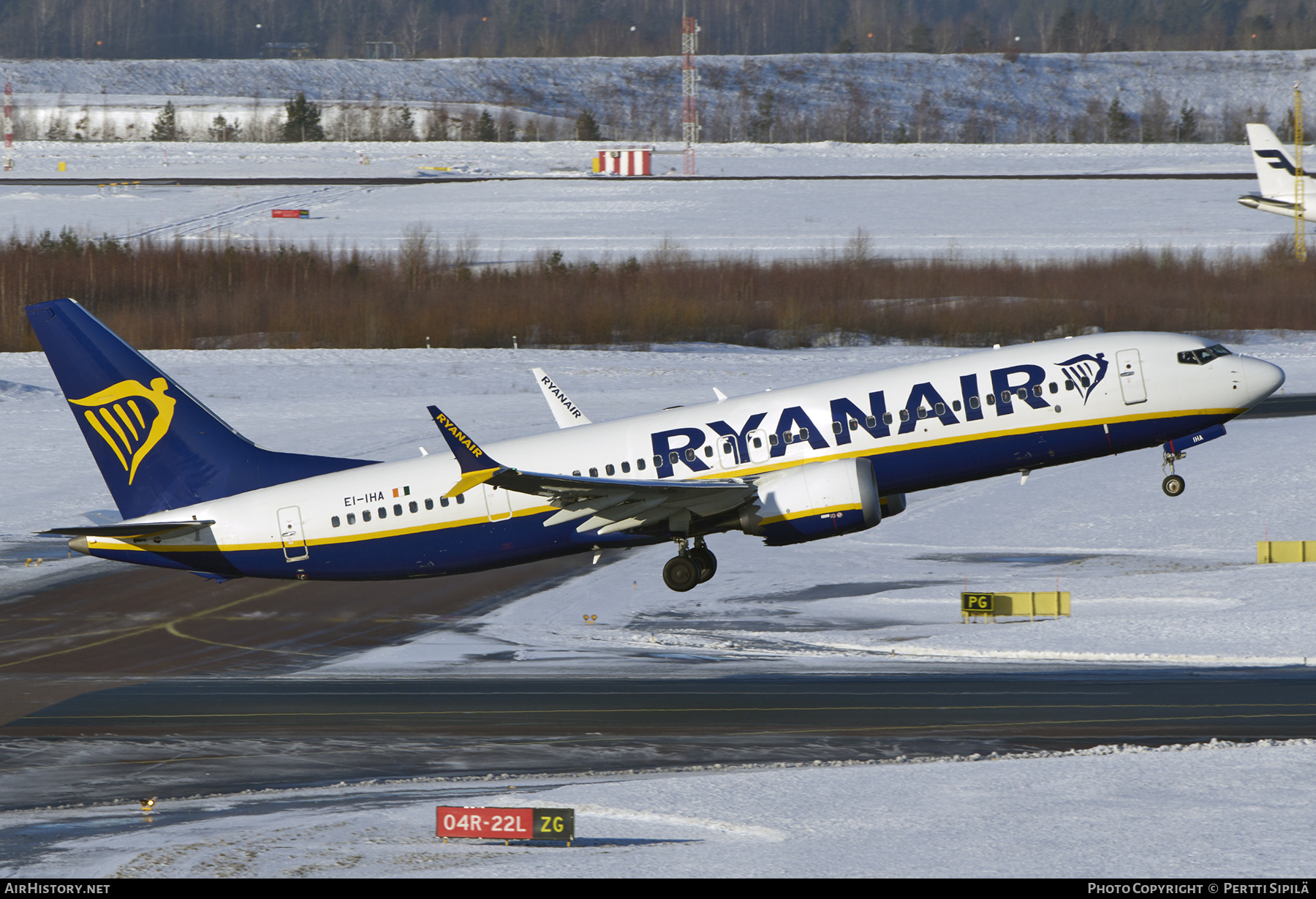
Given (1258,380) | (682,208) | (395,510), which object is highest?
(682,208)

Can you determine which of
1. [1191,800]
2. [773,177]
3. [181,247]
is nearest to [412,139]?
[773,177]

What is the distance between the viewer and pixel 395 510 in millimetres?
38719

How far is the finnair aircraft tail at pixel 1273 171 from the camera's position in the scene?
11406cm

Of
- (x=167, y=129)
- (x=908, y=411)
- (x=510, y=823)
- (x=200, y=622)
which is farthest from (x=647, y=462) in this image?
(x=167, y=129)

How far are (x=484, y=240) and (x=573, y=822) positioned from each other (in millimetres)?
99113

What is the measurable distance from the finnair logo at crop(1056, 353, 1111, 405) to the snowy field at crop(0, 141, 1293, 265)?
253 ft

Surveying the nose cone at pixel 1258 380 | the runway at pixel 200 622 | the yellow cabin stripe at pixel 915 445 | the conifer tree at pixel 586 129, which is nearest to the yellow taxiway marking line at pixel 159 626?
the runway at pixel 200 622

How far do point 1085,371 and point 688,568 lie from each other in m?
11.1

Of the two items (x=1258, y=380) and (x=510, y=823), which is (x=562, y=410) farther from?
(x=510, y=823)

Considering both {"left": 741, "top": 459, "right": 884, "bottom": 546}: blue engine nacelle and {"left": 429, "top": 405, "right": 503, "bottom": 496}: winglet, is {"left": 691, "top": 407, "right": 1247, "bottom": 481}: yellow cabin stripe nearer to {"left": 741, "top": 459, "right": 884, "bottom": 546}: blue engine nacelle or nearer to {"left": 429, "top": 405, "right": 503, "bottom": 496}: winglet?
{"left": 741, "top": 459, "right": 884, "bottom": 546}: blue engine nacelle

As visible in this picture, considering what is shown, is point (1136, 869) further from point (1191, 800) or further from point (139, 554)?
point (139, 554)

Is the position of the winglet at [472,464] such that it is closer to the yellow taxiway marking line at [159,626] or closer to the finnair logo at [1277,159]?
the yellow taxiway marking line at [159,626]

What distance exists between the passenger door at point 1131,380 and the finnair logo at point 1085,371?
1.23 ft

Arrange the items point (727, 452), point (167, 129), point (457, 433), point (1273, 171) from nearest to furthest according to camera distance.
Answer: point (457, 433) → point (727, 452) → point (1273, 171) → point (167, 129)
